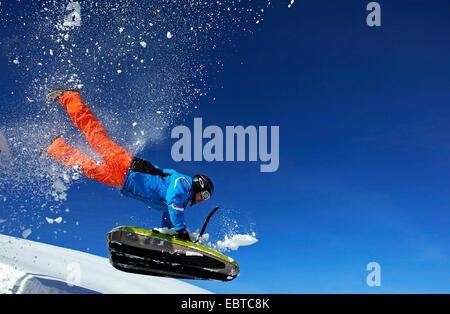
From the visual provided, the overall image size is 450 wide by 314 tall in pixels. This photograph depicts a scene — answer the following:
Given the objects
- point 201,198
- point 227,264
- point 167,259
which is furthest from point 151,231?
point 227,264

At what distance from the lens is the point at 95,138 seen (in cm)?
700

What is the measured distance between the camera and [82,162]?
715 cm

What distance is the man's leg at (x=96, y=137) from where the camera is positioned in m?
6.93

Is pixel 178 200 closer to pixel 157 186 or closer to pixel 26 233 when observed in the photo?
pixel 157 186

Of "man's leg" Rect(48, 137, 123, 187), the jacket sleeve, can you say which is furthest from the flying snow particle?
the jacket sleeve

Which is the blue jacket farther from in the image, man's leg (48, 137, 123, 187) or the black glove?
man's leg (48, 137, 123, 187)

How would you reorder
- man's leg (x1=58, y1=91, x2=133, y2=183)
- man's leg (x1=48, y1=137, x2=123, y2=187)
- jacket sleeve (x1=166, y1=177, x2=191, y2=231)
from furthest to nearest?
man's leg (x1=48, y1=137, x2=123, y2=187)
man's leg (x1=58, y1=91, x2=133, y2=183)
jacket sleeve (x1=166, y1=177, x2=191, y2=231)

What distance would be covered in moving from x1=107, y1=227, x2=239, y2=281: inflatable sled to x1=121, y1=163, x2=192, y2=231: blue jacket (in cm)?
46

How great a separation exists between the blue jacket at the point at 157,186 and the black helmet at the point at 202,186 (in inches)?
5.2

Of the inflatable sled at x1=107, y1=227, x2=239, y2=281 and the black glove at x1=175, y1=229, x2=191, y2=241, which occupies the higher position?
the black glove at x1=175, y1=229, x2=191, y2=241

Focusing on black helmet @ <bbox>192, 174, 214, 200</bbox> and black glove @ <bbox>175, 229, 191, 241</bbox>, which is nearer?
black glove @ <bbox>175, 229, 191, 241</bbox>

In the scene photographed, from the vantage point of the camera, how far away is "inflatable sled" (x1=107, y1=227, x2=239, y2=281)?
6.37 m

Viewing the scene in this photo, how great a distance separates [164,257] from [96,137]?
2.90 metres

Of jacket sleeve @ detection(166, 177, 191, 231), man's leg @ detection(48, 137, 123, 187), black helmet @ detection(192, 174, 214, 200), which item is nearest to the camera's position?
jacket sleeve @ detection(166, 177, 191, 231)
